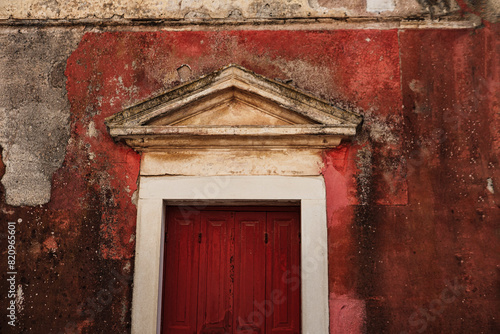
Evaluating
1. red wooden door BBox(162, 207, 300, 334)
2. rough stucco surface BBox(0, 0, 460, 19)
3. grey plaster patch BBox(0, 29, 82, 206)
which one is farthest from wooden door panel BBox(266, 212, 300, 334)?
grey plaster patch BBox(0, 29, 82, 206)

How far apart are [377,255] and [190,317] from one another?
5.53ft

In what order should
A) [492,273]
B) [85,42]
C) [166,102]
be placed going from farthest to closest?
[85,42]
[166,102]
[492,273]

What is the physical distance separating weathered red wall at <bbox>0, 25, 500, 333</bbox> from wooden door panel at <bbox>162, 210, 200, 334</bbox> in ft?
1.13

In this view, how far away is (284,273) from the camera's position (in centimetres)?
350

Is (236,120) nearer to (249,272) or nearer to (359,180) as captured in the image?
(359,180)

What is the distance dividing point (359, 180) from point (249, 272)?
1248mm

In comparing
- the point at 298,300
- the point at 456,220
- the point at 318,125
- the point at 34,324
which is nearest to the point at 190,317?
the point at 298,300

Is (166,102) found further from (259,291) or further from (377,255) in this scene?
(377,255)

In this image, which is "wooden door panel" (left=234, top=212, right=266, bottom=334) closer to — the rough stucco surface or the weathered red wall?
the weathered red wall

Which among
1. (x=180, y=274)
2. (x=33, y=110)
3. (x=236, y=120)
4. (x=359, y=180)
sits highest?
(x=33, y=110)

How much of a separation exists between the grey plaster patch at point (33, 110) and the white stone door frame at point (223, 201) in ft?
2.98

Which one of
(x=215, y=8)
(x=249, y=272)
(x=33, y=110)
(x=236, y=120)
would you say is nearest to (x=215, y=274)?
(x=249, y=272)

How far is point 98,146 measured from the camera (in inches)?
140

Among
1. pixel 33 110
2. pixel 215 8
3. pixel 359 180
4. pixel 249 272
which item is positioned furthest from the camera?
pixel 215 8
